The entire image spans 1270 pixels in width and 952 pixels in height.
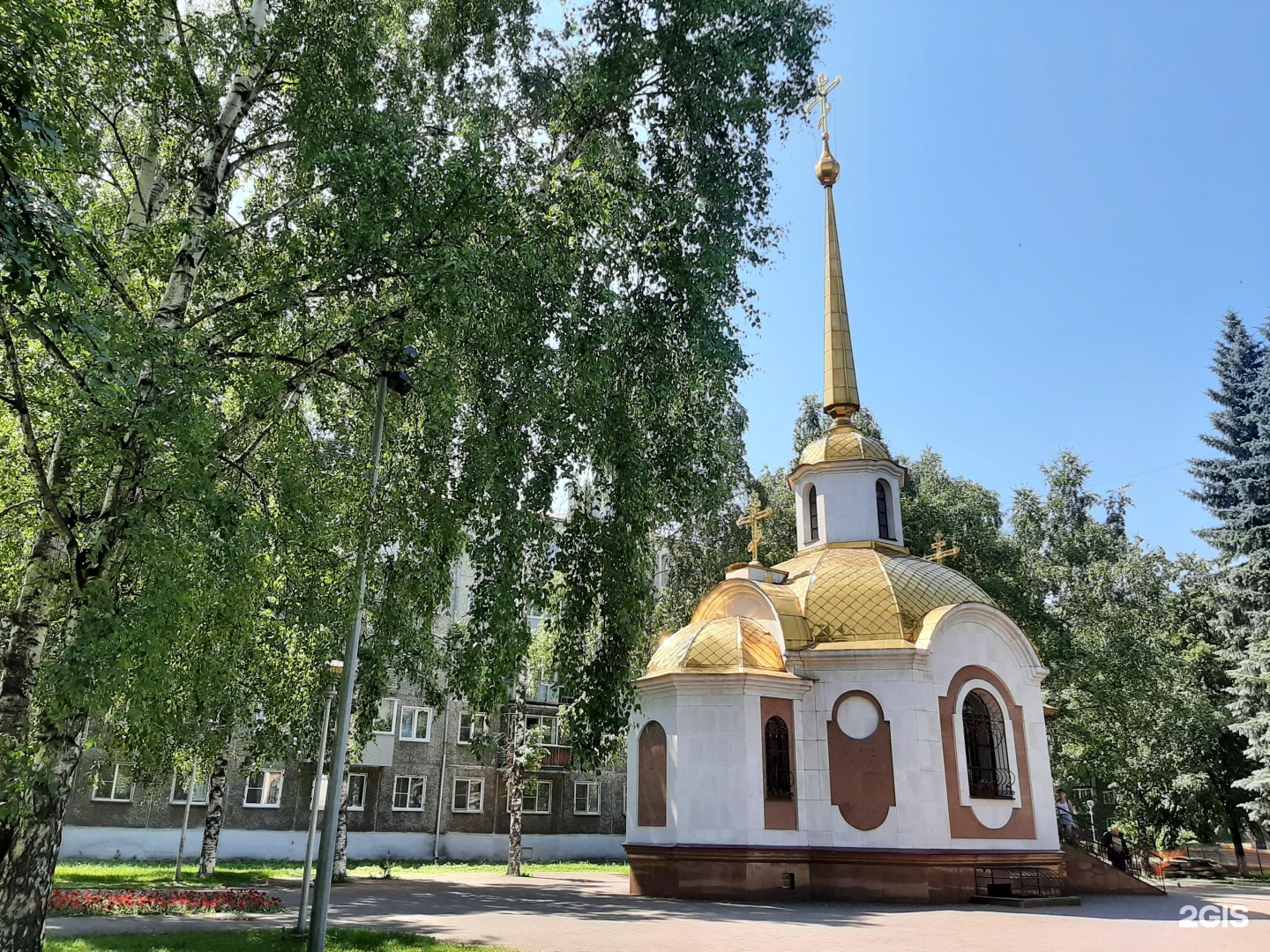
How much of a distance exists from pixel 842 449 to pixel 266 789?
2114 cm

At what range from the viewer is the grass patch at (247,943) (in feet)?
33.2

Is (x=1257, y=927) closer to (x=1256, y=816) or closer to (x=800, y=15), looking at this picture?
(x=1256, y=816)

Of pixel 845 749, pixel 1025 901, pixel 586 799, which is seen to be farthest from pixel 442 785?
pixel 1025 901

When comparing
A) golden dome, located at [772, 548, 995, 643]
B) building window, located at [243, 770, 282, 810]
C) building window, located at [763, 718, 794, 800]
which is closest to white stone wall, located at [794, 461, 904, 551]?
golden dome, located at [772, 548, 995, 643]

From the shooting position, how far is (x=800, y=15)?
1038 centimetres

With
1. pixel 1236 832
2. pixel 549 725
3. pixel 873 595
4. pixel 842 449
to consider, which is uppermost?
pixel 842 449

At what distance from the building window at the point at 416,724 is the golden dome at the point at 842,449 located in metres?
17.4

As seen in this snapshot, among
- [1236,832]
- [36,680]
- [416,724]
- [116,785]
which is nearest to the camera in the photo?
[36,680]

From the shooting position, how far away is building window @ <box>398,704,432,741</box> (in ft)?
104

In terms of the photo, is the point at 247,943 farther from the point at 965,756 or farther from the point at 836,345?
the point at 836,345

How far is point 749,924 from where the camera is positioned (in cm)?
1323

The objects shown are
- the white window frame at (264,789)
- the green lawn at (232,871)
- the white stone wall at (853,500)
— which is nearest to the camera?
the green lawn at (232,871)

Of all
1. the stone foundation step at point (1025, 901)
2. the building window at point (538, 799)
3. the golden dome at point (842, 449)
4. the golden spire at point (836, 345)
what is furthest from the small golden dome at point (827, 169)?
the building window at point (538, 799)

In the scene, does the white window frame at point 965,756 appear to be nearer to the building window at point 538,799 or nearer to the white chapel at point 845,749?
the white chapel at point 845,749
